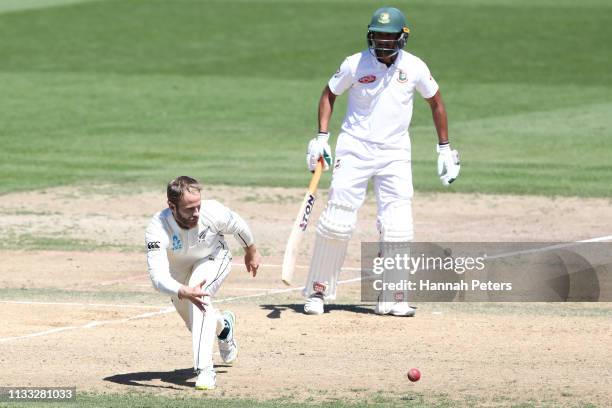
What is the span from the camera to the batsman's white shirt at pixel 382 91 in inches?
523

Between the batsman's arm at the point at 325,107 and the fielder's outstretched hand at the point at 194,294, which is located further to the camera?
the batsman's arm at the point at 325,107

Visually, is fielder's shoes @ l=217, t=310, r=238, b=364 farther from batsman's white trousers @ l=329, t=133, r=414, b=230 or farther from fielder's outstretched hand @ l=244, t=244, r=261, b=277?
batsman's white trousers @ l=329, t=133, r=414, b=230

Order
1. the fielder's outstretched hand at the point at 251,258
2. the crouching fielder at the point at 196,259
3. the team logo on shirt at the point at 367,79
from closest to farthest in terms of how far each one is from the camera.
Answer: the crouching fielder at the point at 196,259, the fielder's outstretched hand at the point at 251,258, the team logo on shirt at the point at 367,79

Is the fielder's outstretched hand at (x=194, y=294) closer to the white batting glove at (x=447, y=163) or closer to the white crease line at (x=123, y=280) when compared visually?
the white batting glove at (x=447, y=163)

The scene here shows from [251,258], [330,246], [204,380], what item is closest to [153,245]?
[251,258]

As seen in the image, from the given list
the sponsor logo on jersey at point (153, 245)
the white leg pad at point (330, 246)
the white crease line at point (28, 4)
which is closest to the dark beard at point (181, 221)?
the sponsor logo on jersey at point (153, 245)

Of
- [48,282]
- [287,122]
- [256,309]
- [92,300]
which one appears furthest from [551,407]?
[287,122]

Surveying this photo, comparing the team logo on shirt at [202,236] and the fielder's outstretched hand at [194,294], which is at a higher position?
the team logo on shirt at [202,236]

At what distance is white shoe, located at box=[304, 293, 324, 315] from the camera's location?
44.2 feet

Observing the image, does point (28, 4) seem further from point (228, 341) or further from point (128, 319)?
point (228, 341)

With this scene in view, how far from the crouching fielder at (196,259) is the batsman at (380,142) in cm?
239

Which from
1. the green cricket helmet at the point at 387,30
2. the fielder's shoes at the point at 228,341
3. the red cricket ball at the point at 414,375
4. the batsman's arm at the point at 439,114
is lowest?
the red cricket ball at the point at 414,375

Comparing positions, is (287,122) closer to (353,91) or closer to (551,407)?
(353,91)

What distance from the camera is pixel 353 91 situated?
13430 millimetres
